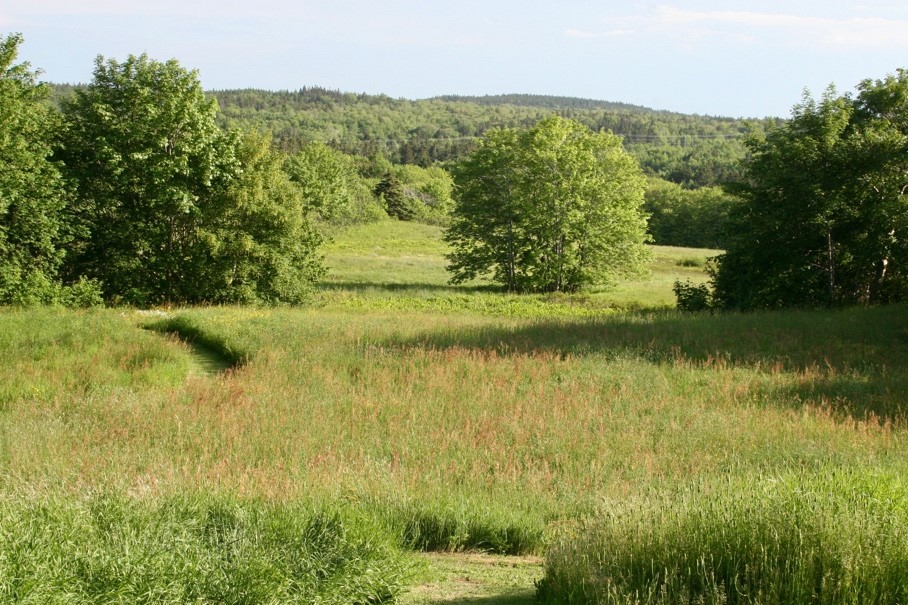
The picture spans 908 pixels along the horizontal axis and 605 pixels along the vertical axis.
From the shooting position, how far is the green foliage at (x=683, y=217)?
10206cm

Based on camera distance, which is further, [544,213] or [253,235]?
[544,213]

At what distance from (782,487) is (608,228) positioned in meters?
37.5

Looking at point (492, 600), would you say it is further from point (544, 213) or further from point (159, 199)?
point (544, 213)

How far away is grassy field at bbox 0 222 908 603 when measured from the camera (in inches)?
203

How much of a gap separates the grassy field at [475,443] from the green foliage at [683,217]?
83045 millimetres

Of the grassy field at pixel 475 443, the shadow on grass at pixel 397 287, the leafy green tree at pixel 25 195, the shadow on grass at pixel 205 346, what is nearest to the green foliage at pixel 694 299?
the grassy field at pixel 475 443

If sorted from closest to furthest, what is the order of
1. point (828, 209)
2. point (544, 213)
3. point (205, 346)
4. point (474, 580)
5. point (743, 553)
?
point (743, 553)
point (474, 580)
point (205, 346)
point (828, 209)
point (544, 213)

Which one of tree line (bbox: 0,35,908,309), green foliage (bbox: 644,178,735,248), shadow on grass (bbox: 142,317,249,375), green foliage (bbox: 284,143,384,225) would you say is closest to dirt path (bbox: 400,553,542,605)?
shadow on grass (bbox: 142,317,249,375)

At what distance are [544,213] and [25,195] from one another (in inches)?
989

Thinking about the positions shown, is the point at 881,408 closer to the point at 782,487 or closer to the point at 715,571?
the point at 782,487

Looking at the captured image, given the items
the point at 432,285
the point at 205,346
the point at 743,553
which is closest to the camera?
the point at 743,553

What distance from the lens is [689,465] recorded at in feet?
32.0

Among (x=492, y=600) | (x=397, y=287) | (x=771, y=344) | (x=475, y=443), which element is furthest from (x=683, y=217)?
(x=492, y=600)

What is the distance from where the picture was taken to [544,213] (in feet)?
137
